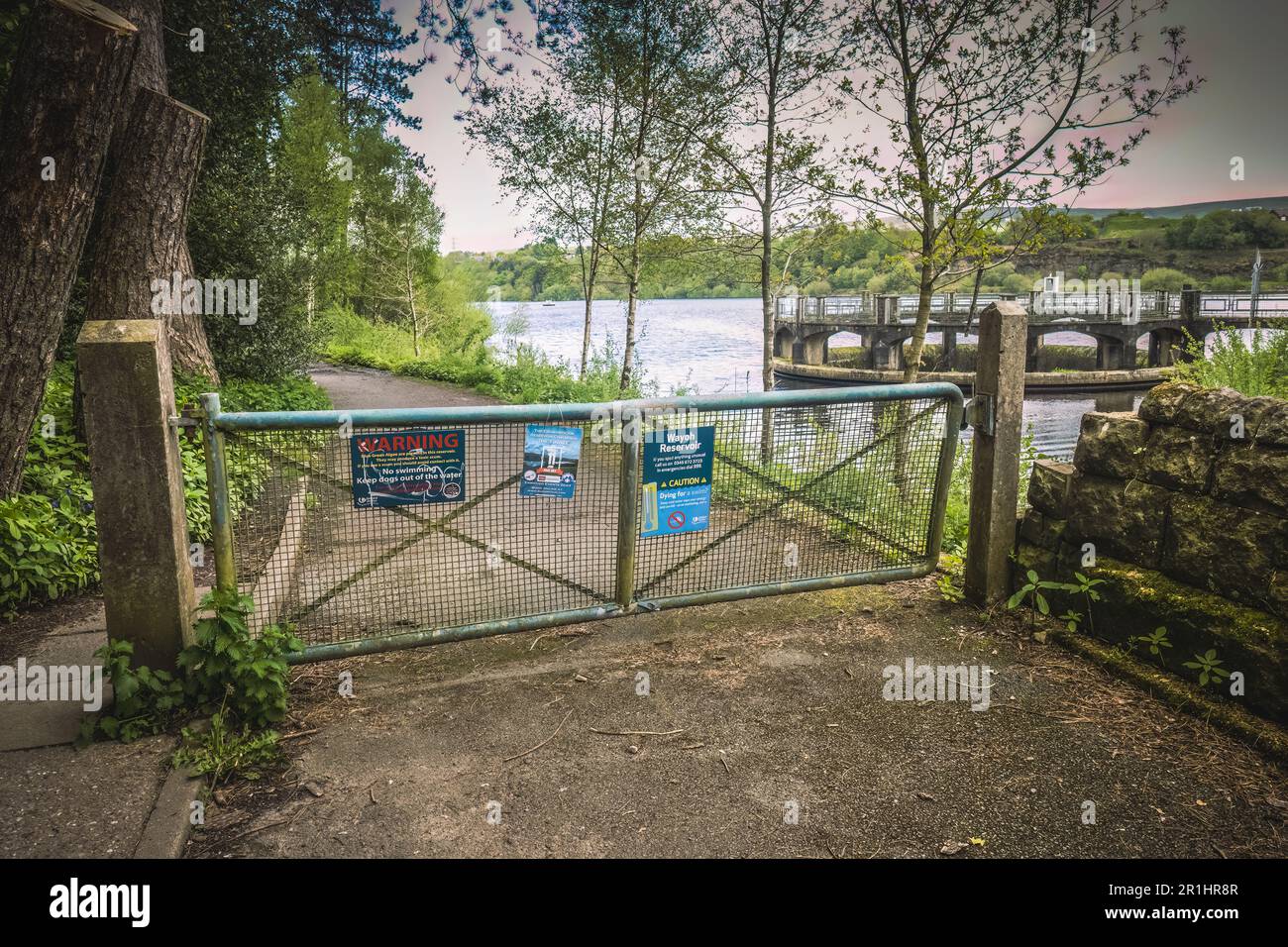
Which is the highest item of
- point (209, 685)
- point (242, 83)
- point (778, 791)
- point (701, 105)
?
point (701, 105)

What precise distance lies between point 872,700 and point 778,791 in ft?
3.37

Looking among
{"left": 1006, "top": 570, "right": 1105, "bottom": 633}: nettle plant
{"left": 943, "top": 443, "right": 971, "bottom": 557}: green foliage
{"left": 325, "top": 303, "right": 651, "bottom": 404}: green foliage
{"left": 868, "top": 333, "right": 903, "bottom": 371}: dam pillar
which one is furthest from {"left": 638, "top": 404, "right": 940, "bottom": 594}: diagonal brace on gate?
{"left": 868, "top": 333, "right": 903, "bottom": 371}: dam pillar

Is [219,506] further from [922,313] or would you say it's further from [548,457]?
[922,313]

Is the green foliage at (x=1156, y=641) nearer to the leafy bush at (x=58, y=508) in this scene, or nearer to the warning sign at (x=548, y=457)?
the warning sign at (x=548, y=457)

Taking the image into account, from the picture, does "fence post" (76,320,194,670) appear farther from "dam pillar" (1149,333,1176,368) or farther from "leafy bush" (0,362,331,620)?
"dam pillar" (1149,333,1176,368)

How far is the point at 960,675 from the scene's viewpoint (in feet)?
14.1

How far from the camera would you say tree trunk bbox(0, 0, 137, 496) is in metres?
4.83

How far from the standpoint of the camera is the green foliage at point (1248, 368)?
21.0 ft

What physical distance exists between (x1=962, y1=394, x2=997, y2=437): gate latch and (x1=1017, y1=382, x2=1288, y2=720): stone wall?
42 centimetres

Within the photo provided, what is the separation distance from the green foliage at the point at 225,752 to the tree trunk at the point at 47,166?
125 inches

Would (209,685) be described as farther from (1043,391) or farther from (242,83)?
(1043,391)

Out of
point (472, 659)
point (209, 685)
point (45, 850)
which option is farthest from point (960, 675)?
point (45, 850)

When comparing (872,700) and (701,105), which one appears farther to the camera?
(701,105)

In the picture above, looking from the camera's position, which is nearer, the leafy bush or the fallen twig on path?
the fallen twig on path
